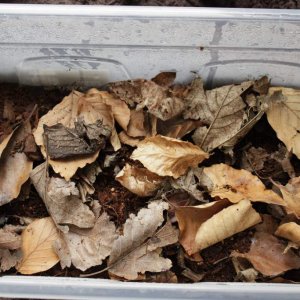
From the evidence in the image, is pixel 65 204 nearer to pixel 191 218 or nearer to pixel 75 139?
pixel 75 139

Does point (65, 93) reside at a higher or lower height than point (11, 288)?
higher

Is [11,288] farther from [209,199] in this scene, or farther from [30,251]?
[209,199]

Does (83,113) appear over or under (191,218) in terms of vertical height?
over

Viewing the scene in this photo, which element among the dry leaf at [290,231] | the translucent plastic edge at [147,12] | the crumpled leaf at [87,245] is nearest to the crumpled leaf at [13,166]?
the crumpled leaf at [87,245]

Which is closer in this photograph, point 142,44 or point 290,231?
point 290,231

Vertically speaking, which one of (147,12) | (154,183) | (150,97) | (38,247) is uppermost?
(147,12)

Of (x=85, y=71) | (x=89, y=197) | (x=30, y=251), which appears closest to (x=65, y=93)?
(x=85, y=71)

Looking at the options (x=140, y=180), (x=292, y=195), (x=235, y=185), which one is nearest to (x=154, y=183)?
(x=140, y=180)
